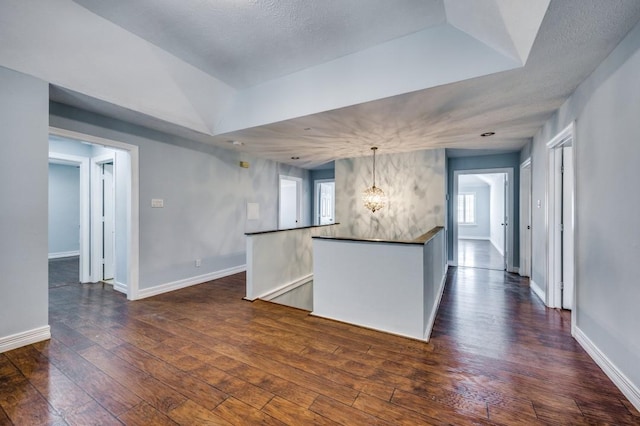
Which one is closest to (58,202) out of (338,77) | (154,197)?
(154,197)

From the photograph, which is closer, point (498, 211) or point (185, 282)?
point (185, 282)

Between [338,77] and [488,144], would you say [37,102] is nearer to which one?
[338,77]

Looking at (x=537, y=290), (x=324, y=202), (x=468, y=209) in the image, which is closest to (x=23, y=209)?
(x=537, y=290)

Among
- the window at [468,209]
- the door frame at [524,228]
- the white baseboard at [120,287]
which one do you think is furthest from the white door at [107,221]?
the window at [468,209]

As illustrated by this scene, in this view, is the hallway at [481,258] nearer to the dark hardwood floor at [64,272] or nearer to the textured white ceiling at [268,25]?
the textured white ceiling at [268,25]

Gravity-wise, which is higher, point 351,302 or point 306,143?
point 306,143

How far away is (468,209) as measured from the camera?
432 inches

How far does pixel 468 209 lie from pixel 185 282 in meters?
10.8

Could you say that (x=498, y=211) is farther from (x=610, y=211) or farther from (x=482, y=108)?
(x=610, y=211)

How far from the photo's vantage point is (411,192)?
523 cm

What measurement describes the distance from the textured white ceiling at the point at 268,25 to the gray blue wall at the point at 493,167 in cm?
414

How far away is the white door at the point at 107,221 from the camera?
15.4ft

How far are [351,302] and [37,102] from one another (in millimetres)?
3588

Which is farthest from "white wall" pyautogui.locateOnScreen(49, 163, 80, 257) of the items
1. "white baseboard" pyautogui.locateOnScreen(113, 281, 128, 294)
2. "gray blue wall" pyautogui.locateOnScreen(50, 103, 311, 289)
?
"gray blue wall" pyautogui.locateOnScreen(50, 103, 311, 289)
